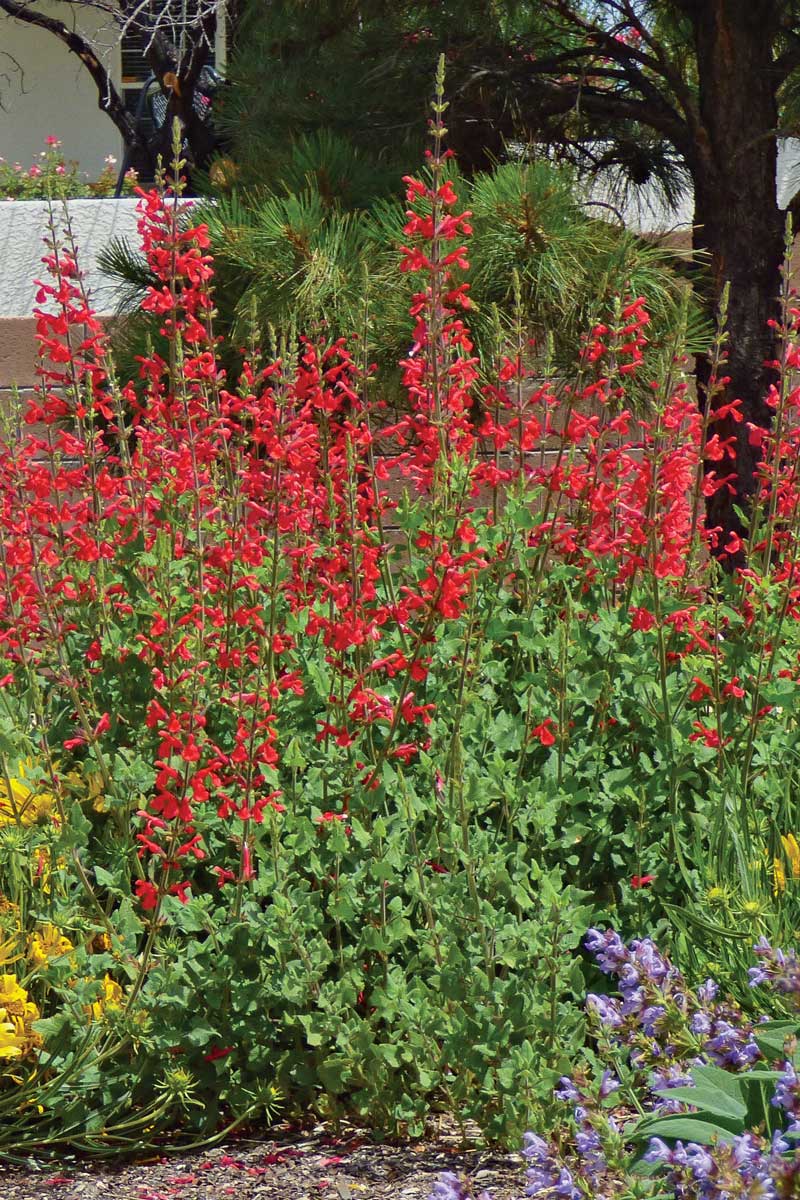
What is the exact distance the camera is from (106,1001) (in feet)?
8.15

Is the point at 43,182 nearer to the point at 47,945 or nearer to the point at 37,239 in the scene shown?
the point at 37,239

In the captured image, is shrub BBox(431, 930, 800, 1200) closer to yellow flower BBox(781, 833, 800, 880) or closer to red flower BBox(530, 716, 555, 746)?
yellow flower BBox(781, 833, 800, 880)

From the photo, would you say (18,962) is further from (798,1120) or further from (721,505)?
(721,505)

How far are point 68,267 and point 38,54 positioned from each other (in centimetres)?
1115

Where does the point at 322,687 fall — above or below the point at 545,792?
above

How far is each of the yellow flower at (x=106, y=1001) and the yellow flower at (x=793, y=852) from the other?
3.81ft

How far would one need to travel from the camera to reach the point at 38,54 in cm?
1294

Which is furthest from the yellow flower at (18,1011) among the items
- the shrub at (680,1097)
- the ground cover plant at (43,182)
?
the ground cover plant at (43,182)

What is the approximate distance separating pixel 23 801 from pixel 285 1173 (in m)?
0.87

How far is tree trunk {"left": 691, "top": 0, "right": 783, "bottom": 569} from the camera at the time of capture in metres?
4.96

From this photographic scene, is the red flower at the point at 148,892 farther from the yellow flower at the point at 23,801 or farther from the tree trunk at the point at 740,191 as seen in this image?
the tree trunk at the point at 740,191

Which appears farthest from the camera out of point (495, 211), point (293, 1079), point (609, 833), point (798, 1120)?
point (495, 211)

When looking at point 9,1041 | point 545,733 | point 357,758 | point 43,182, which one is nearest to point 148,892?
point 9,1041

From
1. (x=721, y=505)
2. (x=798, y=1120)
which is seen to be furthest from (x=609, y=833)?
(x=721, y=505)
